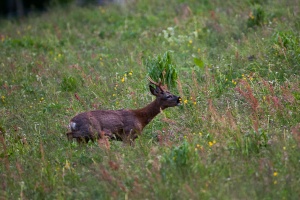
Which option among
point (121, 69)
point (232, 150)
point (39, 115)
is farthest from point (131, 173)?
point (121, 69)

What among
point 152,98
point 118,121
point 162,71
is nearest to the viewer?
point 118,121

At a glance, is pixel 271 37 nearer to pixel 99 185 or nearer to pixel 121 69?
pixel 121 69

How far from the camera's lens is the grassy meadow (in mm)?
7738

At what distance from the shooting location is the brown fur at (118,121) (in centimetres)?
953

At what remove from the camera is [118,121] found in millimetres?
9859

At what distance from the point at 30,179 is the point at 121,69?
5.17 metres

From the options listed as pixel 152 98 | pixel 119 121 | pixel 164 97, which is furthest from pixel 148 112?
pixel 152 98

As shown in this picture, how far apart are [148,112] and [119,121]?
61cm

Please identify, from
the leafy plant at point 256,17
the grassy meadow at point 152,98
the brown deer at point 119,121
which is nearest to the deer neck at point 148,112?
the brown deer at point 119,121

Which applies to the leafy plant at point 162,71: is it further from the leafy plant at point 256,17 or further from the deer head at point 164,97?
the leafy plant at point 256,17

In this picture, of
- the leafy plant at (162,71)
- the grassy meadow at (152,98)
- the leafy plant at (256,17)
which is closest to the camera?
the grassy meadow at (152,98)

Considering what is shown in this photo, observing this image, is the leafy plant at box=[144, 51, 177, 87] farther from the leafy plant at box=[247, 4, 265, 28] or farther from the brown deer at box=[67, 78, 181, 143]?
the leafy plant at box=[247, 4, 265, 28]

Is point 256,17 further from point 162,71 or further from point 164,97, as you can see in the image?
point 164,97

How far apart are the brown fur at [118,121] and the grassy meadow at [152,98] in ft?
0.65
